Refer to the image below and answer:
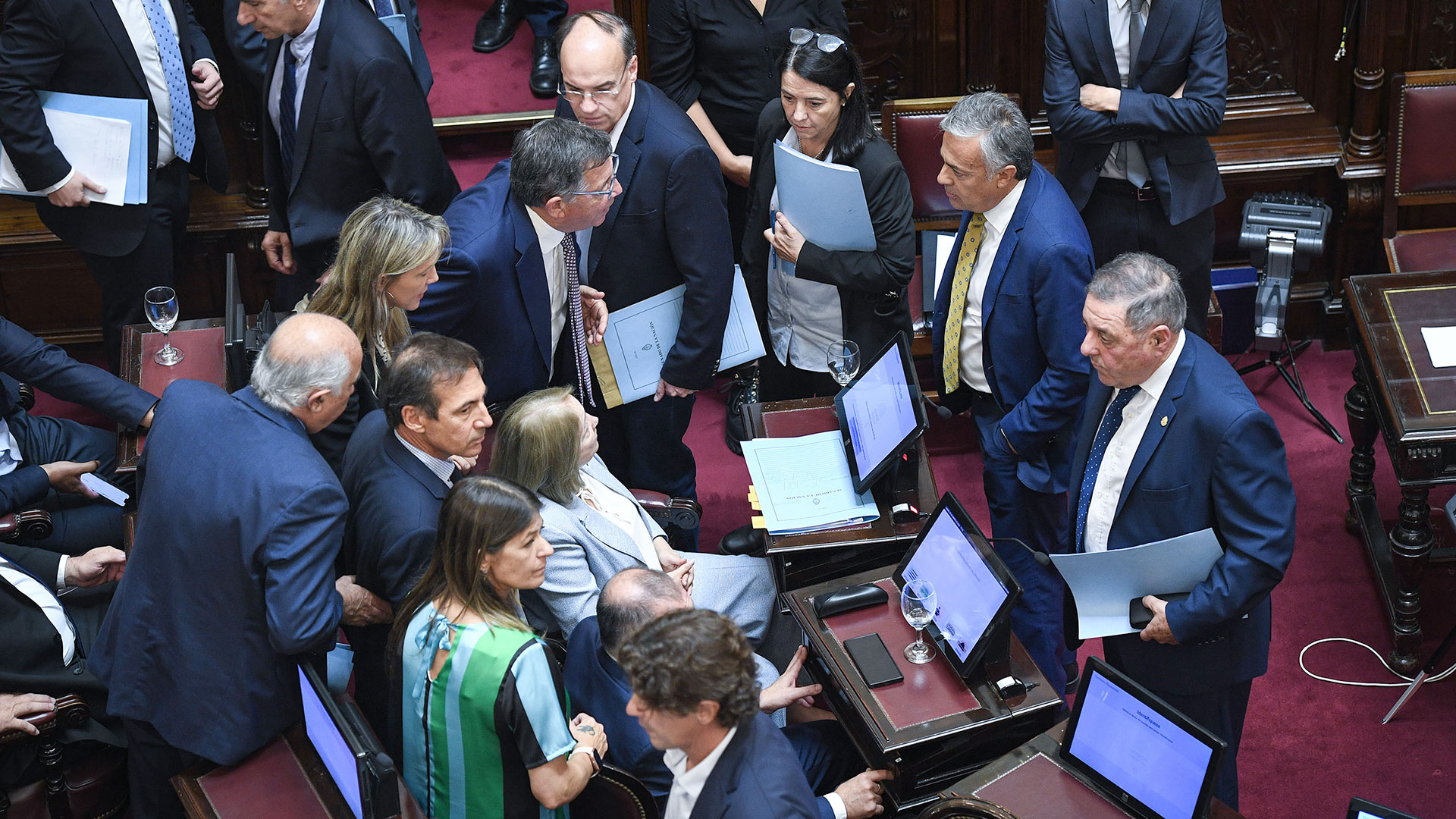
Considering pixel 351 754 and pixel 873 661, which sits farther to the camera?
pixel 873 661

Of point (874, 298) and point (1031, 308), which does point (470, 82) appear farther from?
point (1031, 308)

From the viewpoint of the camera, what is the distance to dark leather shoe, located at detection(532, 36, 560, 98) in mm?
5586

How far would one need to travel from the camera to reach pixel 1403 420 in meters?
3.70

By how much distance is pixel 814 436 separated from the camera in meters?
3.73

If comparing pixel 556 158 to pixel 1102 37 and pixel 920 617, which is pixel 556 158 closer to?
pixel 920 617

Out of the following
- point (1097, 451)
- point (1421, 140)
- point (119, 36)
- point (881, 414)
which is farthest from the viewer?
point (1421, 140)

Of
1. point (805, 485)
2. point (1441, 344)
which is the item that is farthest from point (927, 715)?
point (1441, 344)

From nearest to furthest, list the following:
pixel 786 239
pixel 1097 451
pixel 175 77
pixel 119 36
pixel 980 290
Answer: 1. pixel 1097 451
2. pixel 980 290
3. pixel 786 239
4. pixel 119 36
5. pixel 175 77

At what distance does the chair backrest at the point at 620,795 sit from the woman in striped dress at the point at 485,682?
0.26 ft

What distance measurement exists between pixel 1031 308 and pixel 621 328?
3.81ft

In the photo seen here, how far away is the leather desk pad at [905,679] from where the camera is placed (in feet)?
9.58

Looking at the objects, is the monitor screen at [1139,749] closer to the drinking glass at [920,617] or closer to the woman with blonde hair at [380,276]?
the drinking glass at [920,617]

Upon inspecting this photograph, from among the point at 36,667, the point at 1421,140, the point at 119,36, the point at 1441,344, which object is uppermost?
the point at 119,36

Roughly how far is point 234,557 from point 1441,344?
323 cm
